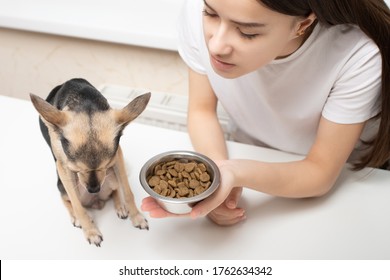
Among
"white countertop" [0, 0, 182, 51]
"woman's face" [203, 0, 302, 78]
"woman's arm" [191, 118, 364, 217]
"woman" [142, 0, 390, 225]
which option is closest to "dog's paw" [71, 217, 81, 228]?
"woman" [142, 0, 390, 225]

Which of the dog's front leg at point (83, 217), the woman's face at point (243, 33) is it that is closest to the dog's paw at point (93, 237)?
the dog's front leg at point (83, 217)

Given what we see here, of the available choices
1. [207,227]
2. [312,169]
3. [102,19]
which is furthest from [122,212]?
[102,19]

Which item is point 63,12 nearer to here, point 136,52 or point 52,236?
point 136,52

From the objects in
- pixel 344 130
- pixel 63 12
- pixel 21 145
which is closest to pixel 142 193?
pixel 21 145

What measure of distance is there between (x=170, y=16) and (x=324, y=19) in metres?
0.95

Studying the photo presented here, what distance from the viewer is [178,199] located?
69cm

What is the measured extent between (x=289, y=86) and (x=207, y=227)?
14.5 inches

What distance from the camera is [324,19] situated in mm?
729

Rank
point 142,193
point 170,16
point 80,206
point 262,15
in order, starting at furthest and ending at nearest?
point 170,16 < point 142,193 < point 80,206 < point 262,15

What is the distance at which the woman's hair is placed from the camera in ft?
2.22

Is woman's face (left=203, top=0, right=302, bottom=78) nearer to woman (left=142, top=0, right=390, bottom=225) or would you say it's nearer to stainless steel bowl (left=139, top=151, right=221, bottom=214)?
woman (left=142, top=0, right=390, bottom=225)

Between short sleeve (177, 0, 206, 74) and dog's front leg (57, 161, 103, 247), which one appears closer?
dog's front leg (57, 161, 103, 247)

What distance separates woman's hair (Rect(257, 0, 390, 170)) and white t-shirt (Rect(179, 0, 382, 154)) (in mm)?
20

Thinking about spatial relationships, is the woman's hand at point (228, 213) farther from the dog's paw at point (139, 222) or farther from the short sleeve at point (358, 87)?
the short sleeve at point (358, 87)
